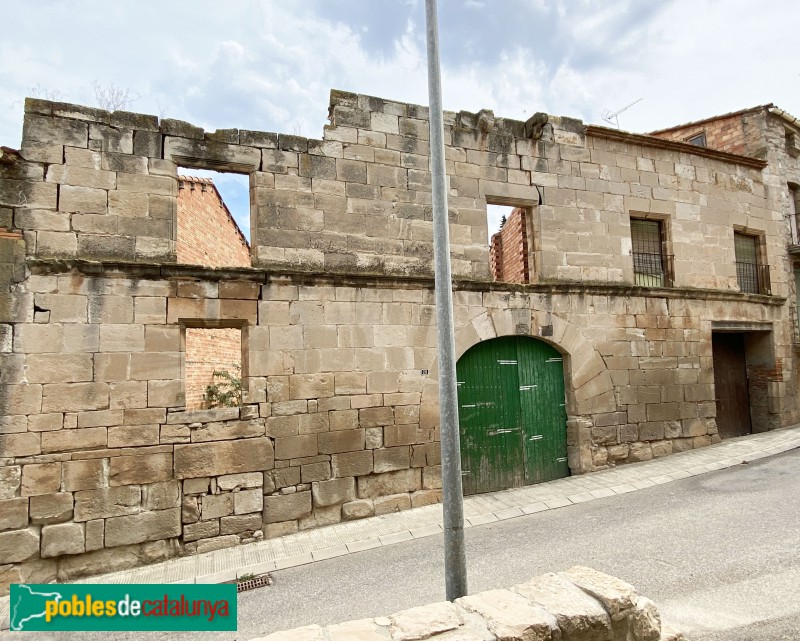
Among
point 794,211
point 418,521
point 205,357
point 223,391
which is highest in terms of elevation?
point 794,211

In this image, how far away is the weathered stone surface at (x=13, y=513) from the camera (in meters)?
4.69

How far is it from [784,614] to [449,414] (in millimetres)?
2703

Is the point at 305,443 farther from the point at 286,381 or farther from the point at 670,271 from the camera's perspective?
the point at 670,271

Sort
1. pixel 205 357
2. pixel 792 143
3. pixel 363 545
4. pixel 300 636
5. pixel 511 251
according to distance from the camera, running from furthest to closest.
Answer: pixel 792 143 → pixel 511 251 → pixel 205 357 → pixel 363 545 → pixel 300 636

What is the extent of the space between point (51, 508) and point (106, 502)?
495 mm

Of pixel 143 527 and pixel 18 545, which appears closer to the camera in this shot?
pixel 18 545

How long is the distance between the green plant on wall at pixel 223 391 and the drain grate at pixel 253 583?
3185 millimetres

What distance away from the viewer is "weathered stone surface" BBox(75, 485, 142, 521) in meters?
4.93

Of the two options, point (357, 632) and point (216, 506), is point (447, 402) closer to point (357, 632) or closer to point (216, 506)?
point (357, 632)

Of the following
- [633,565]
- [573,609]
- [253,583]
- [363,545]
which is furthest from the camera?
[363,545]

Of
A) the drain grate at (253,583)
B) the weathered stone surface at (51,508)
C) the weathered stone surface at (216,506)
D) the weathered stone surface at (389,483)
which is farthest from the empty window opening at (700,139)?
the weathered stone surface at (51,508)

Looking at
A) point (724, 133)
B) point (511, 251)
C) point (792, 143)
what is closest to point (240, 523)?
point (511, 251)

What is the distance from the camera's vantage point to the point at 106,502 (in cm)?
502

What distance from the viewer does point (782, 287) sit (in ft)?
31.8
